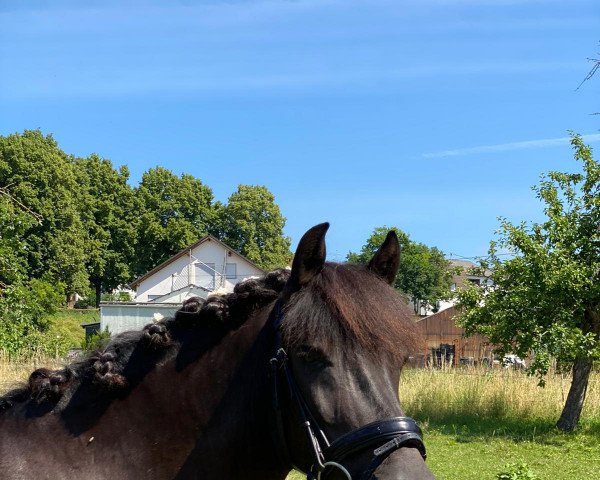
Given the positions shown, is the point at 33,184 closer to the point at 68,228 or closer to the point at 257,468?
the point at 68,228

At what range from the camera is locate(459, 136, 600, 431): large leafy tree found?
13062mm

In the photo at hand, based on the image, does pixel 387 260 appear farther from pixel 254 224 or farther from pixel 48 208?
pixel 254 224

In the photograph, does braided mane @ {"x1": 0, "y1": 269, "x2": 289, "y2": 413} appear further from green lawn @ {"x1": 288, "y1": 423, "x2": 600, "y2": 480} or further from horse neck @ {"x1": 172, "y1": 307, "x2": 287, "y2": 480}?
green lawn @ {"x1": 288, "y1": 423, "x2": 600, "y2": 480}

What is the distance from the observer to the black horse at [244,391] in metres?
2.23

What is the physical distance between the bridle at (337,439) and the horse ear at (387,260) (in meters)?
0.56

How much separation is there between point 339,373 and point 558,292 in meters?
12.2

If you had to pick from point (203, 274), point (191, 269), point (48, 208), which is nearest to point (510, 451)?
point (191, 269)

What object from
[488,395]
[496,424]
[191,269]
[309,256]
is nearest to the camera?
[309,256]

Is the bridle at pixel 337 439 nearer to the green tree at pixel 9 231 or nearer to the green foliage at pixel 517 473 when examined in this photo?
the green foliage at pixel 517 473

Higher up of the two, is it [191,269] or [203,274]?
[191,269]

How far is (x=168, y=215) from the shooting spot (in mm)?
58812

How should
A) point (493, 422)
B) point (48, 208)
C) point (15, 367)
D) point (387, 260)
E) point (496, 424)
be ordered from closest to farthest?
point (387, 260), point (15, 367), point (496, 424), point (493, 422), point (48, 208)

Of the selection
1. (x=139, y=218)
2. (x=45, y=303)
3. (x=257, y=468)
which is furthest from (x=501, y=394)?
(x=139, y=218)

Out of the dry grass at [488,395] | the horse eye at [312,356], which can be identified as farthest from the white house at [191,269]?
the horse eye at [312,356]
